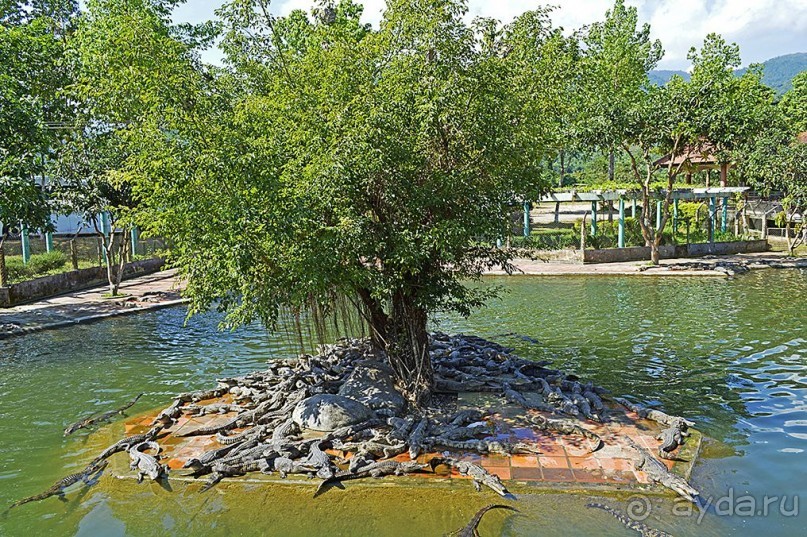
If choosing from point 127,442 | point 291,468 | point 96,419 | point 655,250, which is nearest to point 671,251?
point 655,250

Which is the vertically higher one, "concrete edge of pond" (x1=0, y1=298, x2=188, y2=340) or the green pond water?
"concrete edge of pond" (x1=0, y1=298, x2=188, y2=340)

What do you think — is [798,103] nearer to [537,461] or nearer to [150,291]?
[150,291]

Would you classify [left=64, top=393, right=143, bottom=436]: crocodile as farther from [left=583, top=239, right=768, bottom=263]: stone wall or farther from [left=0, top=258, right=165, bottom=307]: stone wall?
[left=583, top=239, right=768, bottom=263]: stone wall

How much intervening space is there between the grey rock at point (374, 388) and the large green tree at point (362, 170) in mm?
343

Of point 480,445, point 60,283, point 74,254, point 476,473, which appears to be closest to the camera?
point 476,473

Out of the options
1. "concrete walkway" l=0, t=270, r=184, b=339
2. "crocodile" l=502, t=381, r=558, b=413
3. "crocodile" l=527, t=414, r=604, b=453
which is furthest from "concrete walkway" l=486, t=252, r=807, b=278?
"crocodile" l=527, t=414, r=604, b=453

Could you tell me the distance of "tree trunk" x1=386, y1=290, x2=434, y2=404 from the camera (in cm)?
1105

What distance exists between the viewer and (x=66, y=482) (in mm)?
9203

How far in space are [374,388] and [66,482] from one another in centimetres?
500

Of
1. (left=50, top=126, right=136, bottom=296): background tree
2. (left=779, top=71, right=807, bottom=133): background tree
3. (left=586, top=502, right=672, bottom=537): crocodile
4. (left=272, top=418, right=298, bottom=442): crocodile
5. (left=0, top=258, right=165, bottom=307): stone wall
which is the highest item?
Answer: (left=779, top=71, right=807, bottom=133): background tree

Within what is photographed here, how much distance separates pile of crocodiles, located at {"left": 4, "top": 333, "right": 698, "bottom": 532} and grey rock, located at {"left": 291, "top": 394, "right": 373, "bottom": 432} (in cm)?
16

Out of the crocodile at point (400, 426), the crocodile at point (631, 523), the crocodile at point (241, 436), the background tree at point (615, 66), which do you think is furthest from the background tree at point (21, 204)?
the background tree at point (615, 66)

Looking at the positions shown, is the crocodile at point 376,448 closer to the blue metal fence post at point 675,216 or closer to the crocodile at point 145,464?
the crocodile at point 145,464

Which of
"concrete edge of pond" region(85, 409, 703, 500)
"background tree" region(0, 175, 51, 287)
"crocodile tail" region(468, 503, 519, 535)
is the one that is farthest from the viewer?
"background tree" region(0, 175, 51, 287)
